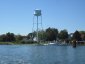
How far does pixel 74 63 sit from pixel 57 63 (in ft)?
10.3

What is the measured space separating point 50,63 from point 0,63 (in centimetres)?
834

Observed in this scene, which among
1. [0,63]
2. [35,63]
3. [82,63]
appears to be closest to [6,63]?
[0,63]

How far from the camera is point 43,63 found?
174 feet

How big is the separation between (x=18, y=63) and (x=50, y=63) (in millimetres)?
5352

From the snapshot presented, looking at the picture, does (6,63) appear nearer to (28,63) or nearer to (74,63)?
(28,63)

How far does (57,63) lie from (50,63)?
4.00ft

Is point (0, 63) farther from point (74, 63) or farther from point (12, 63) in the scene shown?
point (74, 63)

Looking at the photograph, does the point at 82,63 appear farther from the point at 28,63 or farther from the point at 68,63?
the point at 28,63

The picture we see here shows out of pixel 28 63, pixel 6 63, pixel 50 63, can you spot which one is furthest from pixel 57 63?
pixel 6 63

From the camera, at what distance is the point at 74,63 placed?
54500 millimetres

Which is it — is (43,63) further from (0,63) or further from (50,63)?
(0,63)

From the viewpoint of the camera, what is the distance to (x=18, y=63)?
5272 centimetres

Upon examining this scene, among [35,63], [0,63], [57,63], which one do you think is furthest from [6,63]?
[57,63]

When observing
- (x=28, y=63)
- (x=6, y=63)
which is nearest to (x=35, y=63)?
(x=28, y=63)
